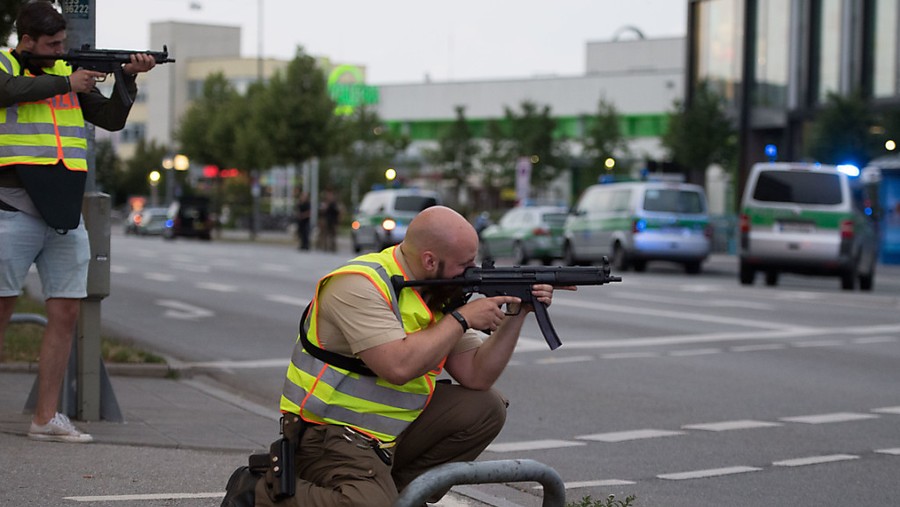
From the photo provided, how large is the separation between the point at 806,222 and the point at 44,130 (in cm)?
2001

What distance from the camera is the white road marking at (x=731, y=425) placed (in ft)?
30.0

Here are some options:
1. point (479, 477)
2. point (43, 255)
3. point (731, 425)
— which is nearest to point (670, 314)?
point (731, 425)

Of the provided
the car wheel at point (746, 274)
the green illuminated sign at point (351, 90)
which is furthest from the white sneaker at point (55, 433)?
the green illuminated sign at point (351, 90)

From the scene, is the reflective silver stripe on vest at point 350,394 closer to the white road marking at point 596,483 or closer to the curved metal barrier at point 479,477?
the curved metal barrier at point 479,477

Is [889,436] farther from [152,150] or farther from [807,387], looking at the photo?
[152,150]

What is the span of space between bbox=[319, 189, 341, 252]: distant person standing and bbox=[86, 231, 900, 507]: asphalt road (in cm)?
2037

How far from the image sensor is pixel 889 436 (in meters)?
8.93

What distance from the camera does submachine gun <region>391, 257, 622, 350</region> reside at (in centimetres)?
486

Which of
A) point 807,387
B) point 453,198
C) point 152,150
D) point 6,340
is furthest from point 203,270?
point 152,150

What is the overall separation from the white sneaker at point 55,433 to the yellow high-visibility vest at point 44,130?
1.24m

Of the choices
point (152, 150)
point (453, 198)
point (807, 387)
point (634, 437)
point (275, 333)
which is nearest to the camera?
point (634, 437)

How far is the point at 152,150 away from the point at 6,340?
94.9 metres

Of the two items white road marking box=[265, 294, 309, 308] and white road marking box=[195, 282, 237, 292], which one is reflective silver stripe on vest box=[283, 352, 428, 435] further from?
white road marking box=[195, 282, 237, 292]

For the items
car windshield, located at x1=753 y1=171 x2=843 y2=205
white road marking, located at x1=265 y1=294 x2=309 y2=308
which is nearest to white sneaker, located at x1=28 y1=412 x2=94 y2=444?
white road marking, located at x1=265 y1=294 x2=309 y2=308
